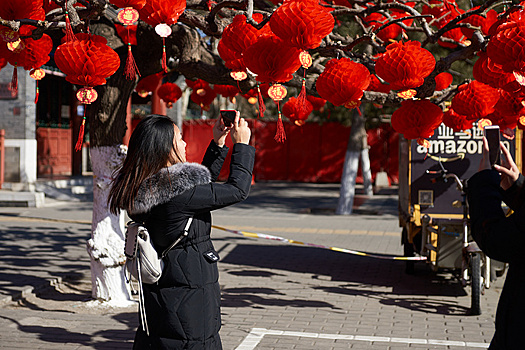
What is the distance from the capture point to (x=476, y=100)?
5.86 m

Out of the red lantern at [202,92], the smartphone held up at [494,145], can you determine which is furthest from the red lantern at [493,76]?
the red lantern at [202,92]

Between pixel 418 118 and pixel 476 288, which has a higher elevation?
pixel 418 118

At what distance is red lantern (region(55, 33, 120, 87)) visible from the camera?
16.4ft

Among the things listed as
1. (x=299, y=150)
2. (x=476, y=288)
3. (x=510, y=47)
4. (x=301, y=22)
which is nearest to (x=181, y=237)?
(x=301, y=22)

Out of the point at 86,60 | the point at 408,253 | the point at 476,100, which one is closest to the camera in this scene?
the point at 86,60

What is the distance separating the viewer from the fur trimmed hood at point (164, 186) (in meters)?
3.39

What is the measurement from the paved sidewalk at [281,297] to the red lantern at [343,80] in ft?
8.01

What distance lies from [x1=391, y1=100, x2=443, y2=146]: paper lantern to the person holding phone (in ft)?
10.2

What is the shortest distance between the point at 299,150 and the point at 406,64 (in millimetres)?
24515

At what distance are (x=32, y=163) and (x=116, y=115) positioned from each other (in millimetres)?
13615

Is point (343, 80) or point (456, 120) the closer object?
point (343, 80)

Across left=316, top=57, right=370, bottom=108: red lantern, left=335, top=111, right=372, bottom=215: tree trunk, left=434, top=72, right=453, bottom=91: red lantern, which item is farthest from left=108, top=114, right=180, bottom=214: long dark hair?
left=335, top=111, right=372, bottom=215: tree trunk

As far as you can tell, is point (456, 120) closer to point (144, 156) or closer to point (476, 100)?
point (476, 100)

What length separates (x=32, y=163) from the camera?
1988 cm
